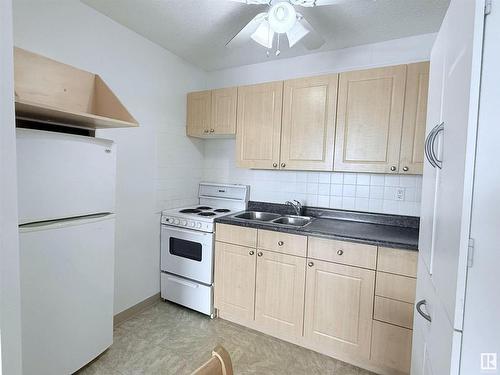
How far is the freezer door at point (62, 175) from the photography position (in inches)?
51.9

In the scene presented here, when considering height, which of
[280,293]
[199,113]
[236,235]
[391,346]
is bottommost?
[391,346]

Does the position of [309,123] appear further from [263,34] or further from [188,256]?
[188,256]

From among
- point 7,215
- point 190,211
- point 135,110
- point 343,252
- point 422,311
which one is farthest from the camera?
point 190,211

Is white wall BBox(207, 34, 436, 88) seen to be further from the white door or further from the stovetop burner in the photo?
the stovetop burner

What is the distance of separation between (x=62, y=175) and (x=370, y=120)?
211 centimetres

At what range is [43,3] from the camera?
1.64 m

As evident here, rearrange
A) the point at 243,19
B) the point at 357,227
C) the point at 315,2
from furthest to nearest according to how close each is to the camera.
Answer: the point at 357,227 → the point at 243,19 → the point at 315,2

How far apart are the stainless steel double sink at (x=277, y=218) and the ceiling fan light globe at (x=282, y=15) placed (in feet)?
4.95

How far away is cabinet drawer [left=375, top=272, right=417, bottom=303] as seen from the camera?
63.5 inches

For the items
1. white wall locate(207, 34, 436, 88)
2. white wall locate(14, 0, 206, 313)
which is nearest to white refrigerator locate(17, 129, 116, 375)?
white wall locate(14, 0, 206, 313)

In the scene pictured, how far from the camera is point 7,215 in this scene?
690mm

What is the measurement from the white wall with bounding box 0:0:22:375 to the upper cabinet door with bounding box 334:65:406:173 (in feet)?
6.43

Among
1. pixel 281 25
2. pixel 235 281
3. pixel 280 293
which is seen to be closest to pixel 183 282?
pixel 235 281

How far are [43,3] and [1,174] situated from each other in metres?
1.65
